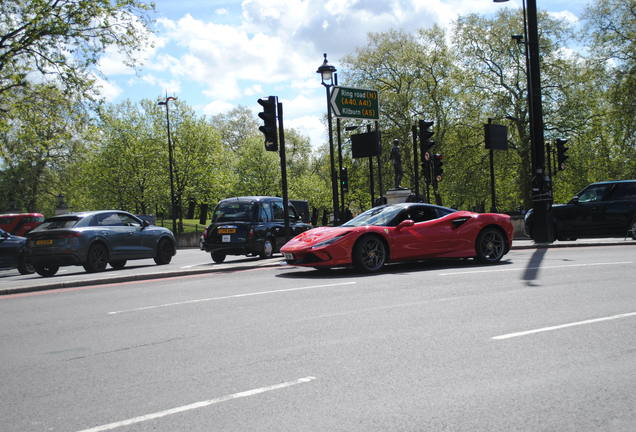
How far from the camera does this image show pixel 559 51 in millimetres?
38281

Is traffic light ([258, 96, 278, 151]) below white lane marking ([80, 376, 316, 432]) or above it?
above

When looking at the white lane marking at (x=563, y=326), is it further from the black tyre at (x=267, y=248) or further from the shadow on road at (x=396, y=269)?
the black tyre at (x=267, y=248)

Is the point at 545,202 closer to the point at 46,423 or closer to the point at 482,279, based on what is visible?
the point at 482,279

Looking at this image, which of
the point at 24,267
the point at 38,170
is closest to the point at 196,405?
the point at 24,267

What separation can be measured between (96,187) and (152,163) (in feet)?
18.0

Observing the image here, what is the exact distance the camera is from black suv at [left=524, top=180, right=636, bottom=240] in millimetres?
16500

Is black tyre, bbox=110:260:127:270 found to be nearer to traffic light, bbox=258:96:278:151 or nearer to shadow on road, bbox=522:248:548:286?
traffic light, bbox=258:96:278:151

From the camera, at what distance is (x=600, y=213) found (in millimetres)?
16781

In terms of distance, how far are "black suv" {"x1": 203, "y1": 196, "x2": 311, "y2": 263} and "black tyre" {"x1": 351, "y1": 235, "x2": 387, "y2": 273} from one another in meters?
5.83

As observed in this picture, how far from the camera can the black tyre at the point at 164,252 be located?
1677 cm

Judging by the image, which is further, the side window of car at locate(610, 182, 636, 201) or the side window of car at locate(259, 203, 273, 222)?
the side window of car at locate(610, 182, 636, 201)

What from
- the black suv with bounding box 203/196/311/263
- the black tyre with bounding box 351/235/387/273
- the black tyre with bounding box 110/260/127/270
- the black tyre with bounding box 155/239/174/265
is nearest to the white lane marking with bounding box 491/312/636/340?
the black tyre with bounding box 351/235/387/273

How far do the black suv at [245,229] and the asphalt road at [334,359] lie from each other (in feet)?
22.4

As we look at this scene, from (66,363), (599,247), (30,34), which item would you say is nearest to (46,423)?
(66,363)
